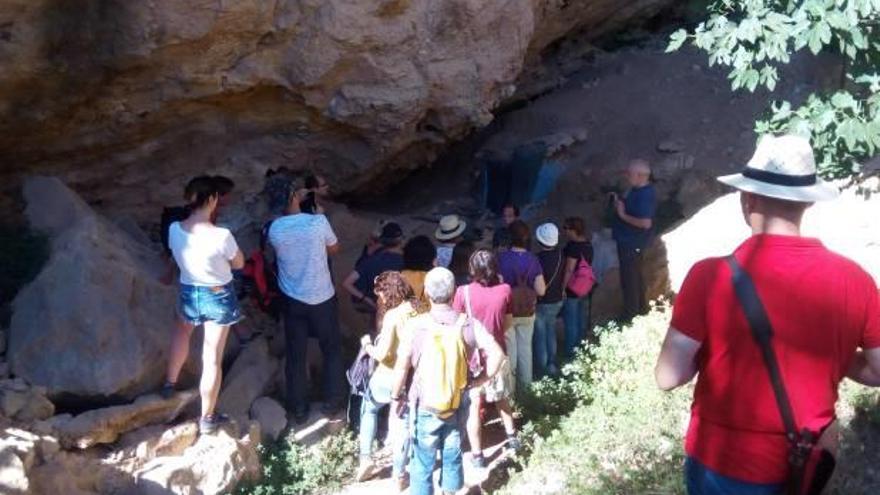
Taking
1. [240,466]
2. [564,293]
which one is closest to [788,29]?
[564,293]

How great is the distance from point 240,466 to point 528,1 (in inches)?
166

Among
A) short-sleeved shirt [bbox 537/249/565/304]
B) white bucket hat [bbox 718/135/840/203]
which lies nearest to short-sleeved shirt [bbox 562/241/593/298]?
short-sleeved shirt [bbox 537/249/565/304]

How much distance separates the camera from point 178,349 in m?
5.73

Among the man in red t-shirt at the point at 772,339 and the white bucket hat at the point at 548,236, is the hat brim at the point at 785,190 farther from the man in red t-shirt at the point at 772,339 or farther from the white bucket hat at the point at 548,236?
the white bucket hat at the point at 548,236

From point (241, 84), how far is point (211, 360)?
2076 mm

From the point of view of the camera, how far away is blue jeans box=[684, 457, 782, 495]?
8.87 feet

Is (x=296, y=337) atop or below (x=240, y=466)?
atop

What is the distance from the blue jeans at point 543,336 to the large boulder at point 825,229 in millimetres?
924

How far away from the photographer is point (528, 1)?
26.4 ft

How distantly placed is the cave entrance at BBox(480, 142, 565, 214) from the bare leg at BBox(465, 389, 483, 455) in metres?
3.45

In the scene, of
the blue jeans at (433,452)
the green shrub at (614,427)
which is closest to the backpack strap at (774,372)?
the green shrub at (614,427)

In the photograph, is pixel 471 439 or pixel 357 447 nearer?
pixel 471 439

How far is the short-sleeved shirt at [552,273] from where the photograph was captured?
267 inches

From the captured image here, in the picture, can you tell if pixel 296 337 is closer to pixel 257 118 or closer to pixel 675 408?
pixel 257 118
